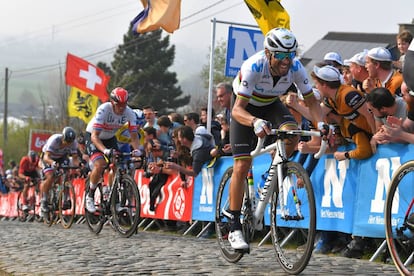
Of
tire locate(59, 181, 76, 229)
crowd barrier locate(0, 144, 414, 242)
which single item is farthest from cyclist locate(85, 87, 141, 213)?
crowd barrier locate(0, 144, 414, 242)

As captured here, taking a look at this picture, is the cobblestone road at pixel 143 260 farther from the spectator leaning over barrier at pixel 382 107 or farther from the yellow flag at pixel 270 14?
the yellow flag at pixel 270 14

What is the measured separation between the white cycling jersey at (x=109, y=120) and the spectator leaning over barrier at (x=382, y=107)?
5.14 metres

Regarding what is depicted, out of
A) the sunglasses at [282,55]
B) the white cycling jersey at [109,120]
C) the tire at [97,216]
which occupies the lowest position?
the tire at [97,216]

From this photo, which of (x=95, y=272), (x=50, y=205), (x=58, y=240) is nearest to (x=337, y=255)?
(x=95, y=272)

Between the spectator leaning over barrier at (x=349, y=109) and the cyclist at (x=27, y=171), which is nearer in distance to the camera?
the spectator leaning over barrier at (x=349, y=109)

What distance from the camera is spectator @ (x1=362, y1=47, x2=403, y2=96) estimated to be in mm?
9422

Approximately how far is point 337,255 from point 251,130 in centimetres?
228

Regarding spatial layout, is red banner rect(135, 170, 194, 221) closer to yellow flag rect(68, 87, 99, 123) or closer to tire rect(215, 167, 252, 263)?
tire rect(215, 167, 252, 263)

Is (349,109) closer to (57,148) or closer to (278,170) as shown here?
(278,170)

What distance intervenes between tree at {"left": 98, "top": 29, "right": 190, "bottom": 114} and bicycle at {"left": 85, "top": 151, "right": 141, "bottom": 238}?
69356 millimetres

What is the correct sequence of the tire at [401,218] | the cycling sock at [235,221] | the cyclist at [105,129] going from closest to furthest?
the tire at [401,218] → the cycling sock at [235,221] → the cyclist at [105,129]

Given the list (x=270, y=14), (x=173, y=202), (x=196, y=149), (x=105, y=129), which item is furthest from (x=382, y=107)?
(x=270, y=14)

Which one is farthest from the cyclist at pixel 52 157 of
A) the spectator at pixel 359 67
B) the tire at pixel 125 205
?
the spectator at pixel 359 67

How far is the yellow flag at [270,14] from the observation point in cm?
1470
